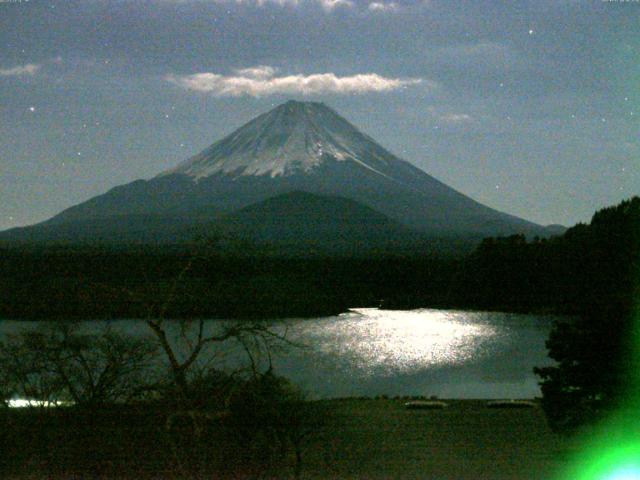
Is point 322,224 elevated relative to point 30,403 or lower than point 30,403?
elevated

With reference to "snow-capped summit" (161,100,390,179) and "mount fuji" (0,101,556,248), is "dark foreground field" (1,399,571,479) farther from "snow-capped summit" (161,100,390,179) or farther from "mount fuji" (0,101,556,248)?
"snow-capped summit" (161,100,390,179)

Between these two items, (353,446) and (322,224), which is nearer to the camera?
(353,446)

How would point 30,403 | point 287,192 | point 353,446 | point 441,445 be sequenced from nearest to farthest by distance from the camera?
point 30,403 → point 353,446 → point 441,445 → point 287,192

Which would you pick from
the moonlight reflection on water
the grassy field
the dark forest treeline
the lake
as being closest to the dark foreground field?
the grassy field

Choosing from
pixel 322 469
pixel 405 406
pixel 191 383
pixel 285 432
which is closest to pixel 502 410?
pixel 405 406

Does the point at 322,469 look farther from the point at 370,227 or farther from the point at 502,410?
the point at 370,227

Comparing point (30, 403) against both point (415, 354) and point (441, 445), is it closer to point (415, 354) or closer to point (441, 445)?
point (441, 445)

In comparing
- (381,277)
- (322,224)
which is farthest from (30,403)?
(322,224)
